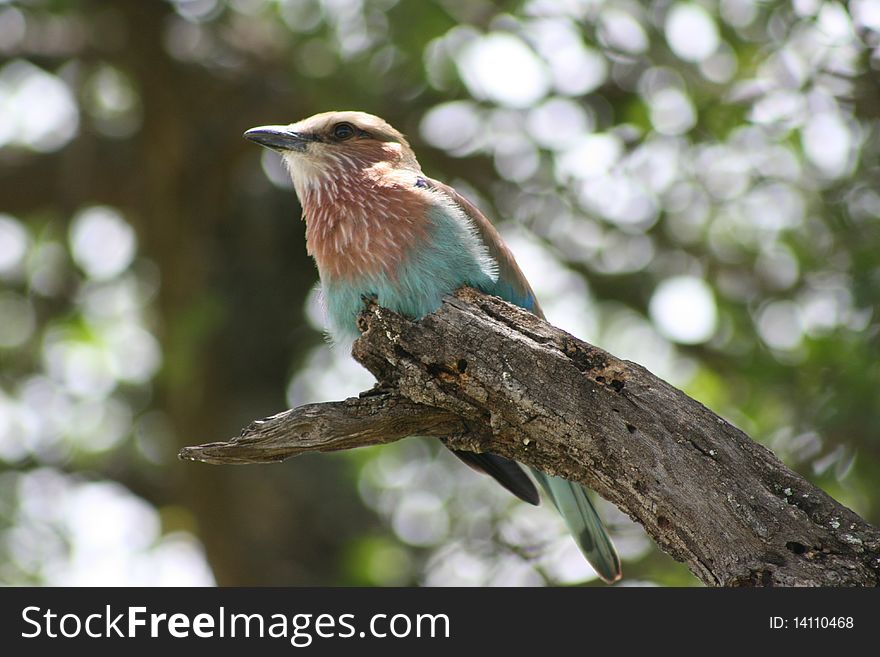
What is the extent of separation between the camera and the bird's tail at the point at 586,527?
15.1 ft

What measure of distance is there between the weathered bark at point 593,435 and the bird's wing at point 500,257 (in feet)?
2.65

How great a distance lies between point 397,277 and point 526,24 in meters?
2.59

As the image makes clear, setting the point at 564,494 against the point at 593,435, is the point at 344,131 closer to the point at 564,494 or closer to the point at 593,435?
the point at 564,494

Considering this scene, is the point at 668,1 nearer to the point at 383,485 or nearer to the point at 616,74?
the point at 616,74

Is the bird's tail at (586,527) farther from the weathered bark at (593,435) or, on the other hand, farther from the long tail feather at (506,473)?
the weathered bark at (593,435)

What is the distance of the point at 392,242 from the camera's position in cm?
421

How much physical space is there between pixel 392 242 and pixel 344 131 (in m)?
0.99

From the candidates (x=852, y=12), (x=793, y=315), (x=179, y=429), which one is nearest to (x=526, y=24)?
(x=852, y=12)

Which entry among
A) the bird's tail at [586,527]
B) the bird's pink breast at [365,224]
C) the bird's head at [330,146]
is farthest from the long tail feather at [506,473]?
the bird's head at [330,146]

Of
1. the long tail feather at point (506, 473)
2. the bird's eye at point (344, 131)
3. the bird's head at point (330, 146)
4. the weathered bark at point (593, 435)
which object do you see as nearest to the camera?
the weathered bark at point (593, 435)

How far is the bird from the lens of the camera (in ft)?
13.6

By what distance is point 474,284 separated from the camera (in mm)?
4191

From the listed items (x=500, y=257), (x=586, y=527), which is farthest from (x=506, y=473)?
(x=500, y=257)

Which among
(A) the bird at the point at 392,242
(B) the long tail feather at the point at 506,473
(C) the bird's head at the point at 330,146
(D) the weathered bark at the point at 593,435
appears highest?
(C) the bird's head at the point at 330,146
